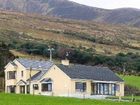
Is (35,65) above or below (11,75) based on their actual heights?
above

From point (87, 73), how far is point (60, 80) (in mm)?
4683

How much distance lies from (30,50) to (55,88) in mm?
46382

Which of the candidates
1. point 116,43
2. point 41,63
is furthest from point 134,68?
point 116,43

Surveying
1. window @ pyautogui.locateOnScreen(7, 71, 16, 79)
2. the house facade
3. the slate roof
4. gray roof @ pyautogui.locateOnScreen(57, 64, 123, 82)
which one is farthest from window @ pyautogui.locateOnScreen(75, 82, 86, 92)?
window @ pyautogui.locateOnScreen(7, 71, 16, 79)

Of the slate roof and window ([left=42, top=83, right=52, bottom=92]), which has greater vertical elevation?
the slate roof

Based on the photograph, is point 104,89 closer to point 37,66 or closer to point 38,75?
point 38,75

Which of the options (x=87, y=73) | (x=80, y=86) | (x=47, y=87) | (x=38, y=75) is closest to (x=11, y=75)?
(x=38, y=75)

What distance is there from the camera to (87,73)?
85625 mm

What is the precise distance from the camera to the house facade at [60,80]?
82.5 m

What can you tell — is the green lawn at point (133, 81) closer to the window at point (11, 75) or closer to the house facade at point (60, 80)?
the house facade at point (60, 80)

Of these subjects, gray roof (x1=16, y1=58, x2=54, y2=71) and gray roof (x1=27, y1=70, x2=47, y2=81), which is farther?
gray roof (x1=16, y1=58, x2=54, y2=71)

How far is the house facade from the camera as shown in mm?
82500

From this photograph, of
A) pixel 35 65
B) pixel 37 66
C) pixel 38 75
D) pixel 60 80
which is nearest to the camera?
pixel 60 80

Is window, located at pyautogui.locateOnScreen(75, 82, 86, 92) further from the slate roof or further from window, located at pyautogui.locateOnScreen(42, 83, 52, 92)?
the slate roof
